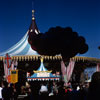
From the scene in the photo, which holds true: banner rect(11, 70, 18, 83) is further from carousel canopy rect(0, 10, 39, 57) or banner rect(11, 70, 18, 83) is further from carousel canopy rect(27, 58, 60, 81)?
carousel canopy rect(0, 10, 39, 57)

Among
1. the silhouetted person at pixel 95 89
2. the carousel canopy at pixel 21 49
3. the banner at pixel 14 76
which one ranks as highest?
the carousel canopy at pixel 21 49

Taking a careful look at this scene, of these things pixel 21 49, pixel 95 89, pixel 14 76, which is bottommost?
pixel 95 89

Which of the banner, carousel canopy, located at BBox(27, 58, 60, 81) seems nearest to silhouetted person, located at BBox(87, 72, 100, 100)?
the banner

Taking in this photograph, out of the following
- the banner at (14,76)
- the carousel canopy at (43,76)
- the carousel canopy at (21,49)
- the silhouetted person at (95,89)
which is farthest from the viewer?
the carousel canopy at (21,49)

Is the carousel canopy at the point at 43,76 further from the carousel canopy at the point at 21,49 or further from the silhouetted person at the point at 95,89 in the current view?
the silhouetted person at the point at 95,89

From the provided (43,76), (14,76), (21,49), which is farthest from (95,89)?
(21,49)

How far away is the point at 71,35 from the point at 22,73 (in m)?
16.6

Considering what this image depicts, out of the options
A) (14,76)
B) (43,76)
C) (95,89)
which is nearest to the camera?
(95,89)

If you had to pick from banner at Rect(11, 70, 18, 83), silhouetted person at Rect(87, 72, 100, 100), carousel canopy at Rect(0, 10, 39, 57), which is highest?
carousel canopy at Rect(0, 10, 39, 57)

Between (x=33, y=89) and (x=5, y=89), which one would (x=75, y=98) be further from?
(x=5, y=89)

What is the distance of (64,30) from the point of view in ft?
27.9

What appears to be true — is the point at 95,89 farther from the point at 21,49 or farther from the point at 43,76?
the point at 21,49

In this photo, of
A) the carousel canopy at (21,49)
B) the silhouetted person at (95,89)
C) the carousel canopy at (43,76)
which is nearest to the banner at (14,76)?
the carousel canopy at (43,76)

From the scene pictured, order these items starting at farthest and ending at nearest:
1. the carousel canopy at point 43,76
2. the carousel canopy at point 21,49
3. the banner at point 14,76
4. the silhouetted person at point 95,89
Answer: the carousel canopy at point 21,49
the carousel canopy at point 43,76
the banner at point 14,76
the silhouetted person at point 95,89
